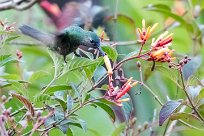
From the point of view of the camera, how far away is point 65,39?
1.32 m

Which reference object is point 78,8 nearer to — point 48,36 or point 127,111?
point 48,36

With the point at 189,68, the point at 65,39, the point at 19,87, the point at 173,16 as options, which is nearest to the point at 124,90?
the point at 19,87

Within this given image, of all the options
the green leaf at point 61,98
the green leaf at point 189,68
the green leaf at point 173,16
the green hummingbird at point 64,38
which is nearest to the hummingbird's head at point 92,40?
the green hummingbird at point 64,38

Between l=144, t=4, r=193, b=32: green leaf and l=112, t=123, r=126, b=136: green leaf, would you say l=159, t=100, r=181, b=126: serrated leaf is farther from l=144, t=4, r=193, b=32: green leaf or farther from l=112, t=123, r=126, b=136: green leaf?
l=144, t=4, r=193, b=32: green leaf

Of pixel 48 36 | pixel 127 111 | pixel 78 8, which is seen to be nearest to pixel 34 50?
pixel 78 8

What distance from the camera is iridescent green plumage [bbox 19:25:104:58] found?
127 cm

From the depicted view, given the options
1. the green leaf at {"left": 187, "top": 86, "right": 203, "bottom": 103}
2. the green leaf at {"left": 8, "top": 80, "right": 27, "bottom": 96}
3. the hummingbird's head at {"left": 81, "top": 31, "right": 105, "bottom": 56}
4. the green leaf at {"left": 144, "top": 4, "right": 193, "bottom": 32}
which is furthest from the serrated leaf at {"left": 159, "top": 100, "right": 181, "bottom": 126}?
the green leaf at {"left": 144, "top": 4, "right": 193, "bottom": 32}

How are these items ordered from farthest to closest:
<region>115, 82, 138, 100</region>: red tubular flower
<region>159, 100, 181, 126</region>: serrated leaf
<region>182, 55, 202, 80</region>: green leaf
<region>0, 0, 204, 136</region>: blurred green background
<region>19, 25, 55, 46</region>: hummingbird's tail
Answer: <region>0, 0, 204, 136</region>: blurred green background, <region>182, 55, 202, 80</region>: green leaf, <region>19, 25, 55, 46</region>: hummingbird's tail, <region>159, 100, 181, 126</region>: serrated leaf, <region>115, 82, 138, 100</region>: red tubular flower

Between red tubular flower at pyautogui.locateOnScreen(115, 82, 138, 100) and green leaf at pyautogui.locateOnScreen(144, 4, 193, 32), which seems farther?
green leaf at pyautogui.locateOnScreen(144, 4, 193, 32)

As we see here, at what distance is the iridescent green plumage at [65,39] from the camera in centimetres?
127

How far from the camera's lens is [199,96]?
1150mm

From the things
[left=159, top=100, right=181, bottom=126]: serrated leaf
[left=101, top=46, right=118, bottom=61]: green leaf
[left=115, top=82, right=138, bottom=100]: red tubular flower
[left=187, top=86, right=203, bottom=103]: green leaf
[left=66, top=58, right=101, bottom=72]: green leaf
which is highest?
[left=101, top=46, right=118, bottom=61]: green leaf

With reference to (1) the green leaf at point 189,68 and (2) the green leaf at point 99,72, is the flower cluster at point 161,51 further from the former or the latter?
(1) the green leaf at point 189,68

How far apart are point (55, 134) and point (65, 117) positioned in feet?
0.77
